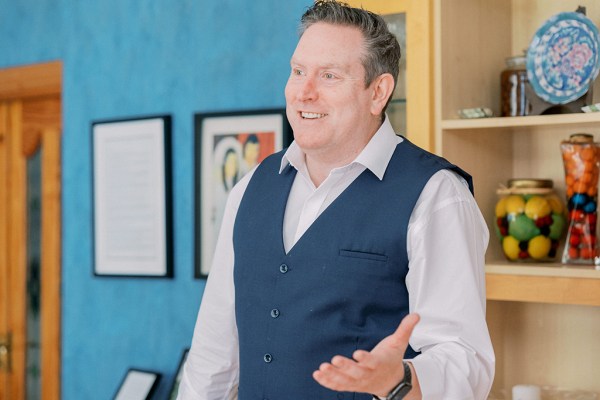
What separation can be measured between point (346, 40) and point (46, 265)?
7.72 ft

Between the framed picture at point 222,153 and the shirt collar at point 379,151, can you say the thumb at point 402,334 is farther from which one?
the framed picture at point 222,153

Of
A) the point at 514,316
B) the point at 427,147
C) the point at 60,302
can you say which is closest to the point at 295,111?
the point at 427,147

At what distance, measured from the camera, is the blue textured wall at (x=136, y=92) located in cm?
309

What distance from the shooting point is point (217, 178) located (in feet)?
10.3

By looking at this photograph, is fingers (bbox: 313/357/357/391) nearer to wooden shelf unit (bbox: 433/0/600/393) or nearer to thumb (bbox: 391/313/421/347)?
thumb (bbox: 391/313/421/347)

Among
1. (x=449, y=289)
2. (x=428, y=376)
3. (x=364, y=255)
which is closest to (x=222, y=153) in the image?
(x=364, y=255)

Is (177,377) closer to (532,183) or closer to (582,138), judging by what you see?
(532,183)

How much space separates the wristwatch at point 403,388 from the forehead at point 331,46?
0.57m

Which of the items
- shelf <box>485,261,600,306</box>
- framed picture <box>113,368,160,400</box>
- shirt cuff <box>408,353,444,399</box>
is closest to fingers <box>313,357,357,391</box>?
shirt cuff <box>408,353,444,399</box>

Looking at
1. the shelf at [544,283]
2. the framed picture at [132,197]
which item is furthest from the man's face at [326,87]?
the framed picture at [132,197]

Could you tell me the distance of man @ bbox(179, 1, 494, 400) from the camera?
1.56 m

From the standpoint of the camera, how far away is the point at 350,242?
5.42ft

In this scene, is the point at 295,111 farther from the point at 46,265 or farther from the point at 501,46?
the point at 46,265

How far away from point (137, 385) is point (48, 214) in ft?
2.72
